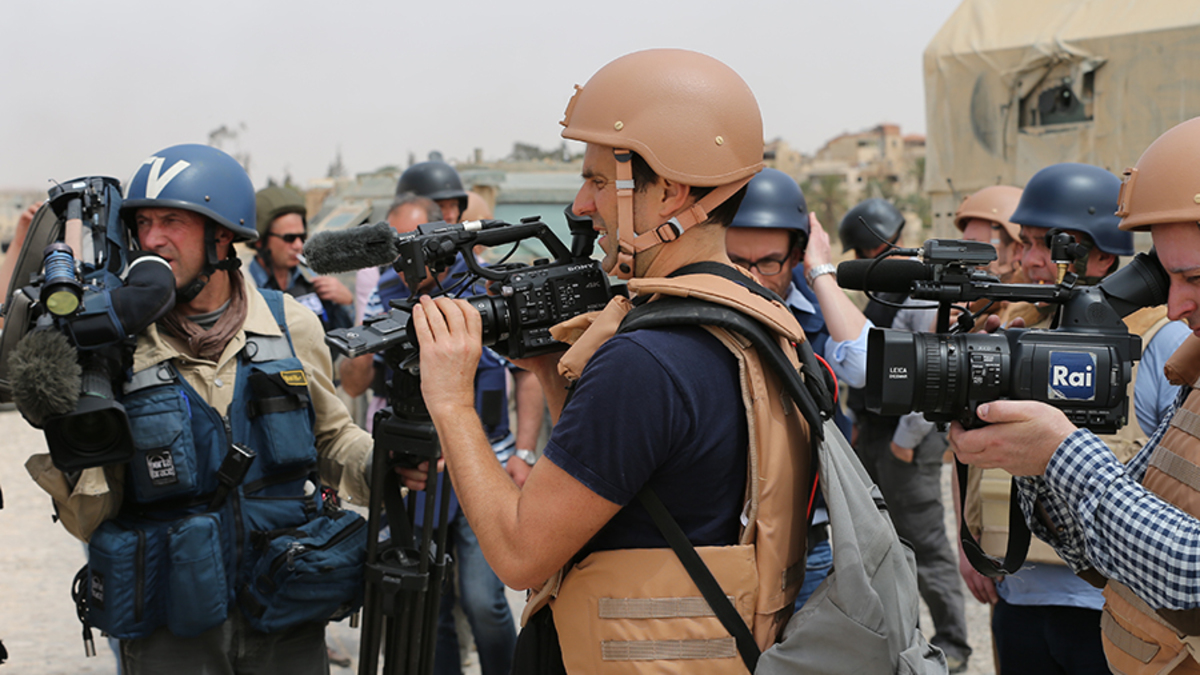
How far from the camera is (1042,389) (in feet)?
6.77

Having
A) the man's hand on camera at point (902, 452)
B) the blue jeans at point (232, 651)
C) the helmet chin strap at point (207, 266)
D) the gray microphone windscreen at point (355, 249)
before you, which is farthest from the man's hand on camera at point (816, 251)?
the blue jeans at point (232, 651)

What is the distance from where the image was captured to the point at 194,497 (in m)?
3.01

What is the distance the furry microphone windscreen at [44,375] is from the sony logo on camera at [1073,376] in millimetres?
2408

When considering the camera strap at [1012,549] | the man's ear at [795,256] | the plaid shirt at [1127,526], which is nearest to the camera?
the plaid shirt at [1127,526]

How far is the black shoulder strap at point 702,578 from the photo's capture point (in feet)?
6.26

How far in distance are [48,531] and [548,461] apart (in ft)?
25.7

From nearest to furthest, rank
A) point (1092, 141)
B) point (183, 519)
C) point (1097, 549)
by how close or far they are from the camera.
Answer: point (1097, 549), point (183, 519), point (1092, 141)

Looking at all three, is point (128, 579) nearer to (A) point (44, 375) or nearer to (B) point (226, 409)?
(B) point (226, 409)

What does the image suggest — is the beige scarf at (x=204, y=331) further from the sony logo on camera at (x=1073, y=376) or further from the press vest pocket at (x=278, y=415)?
the sony logo on camera at (x=1073, y=376)

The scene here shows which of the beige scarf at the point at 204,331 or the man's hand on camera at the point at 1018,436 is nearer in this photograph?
the man's hand on camera at the point at 1018,436

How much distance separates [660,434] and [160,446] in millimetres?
1714

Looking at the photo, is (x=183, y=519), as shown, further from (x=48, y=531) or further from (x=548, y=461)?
(x=48, y=531)

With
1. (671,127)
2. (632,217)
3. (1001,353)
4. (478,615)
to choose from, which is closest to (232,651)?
(478,615)

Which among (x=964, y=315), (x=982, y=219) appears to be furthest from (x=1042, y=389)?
(x=982, y=219)
